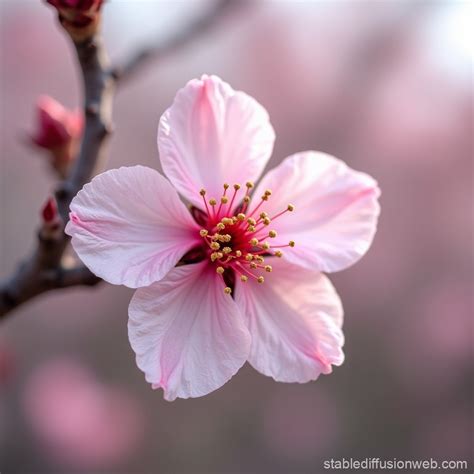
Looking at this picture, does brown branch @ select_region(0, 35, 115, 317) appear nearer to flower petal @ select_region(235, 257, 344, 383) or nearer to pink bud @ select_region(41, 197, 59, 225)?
pink bud @ select_region(41, 197, 59, 225)

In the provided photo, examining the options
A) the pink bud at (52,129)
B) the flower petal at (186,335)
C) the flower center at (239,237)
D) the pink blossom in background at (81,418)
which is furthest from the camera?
the pink blossom in background at (81,418)

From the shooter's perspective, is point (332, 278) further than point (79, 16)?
Yes

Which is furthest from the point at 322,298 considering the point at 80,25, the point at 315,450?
the point at 315,450

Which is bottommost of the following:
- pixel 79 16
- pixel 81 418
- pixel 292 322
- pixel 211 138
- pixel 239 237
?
pixel 81 418

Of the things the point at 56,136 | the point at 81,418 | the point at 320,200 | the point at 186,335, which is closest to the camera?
the point at 186,335

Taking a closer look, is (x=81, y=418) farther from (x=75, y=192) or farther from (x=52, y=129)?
(x=75, y=192)

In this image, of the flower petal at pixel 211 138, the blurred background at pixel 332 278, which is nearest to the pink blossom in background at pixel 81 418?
the blurred background at pixel 332 278

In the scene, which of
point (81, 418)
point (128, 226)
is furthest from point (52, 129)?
point (81, 418)

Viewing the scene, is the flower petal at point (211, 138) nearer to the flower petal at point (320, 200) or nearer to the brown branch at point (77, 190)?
the flower petal at point (320, 200)
